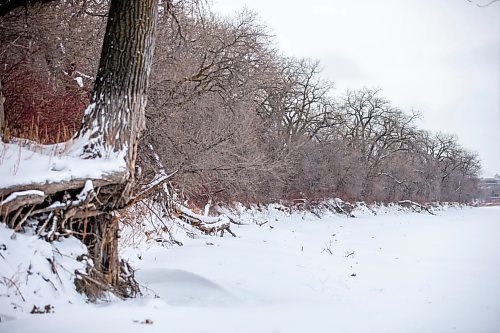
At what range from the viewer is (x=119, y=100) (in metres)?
5.39

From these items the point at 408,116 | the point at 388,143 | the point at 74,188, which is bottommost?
the point at 74,188

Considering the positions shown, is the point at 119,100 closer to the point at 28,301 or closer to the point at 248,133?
the point at 28,301

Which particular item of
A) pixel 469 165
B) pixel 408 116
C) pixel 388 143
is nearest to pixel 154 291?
pixel 388 143

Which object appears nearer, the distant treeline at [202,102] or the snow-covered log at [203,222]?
the distant treeline at [202,102]

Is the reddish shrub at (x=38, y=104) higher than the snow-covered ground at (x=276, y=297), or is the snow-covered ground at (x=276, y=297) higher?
the reddish shrub at (x=38, y=104)

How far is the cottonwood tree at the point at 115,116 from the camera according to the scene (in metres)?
5.17

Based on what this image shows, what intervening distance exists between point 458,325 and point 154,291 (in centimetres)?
417

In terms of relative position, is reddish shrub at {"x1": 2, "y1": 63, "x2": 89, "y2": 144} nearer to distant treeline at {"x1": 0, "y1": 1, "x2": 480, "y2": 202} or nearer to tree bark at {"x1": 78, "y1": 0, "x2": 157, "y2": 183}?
distant treeline at {"x1": 0, "y1": 1, "x2": 480, "y2": 202}

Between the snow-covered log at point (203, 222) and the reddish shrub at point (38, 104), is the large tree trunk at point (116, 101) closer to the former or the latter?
the reddish shrub at point (38, 104)

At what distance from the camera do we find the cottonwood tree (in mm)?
5172

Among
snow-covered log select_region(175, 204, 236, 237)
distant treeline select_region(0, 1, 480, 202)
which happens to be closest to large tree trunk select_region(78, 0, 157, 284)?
distant treeline select_region(0, 1, 480, 202)

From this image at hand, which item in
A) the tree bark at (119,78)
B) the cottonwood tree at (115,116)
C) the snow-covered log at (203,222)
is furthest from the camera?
the snow-covered log at (203,222)

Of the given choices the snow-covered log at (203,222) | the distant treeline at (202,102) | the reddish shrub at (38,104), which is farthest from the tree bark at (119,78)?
the snow-covered log at (203,222)

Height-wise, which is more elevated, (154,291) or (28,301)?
(28,301)
